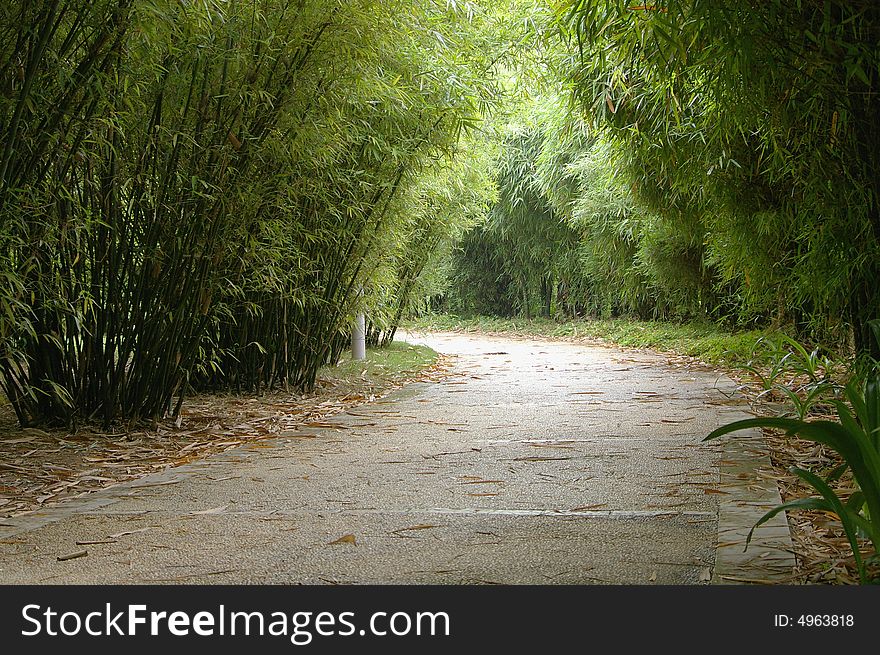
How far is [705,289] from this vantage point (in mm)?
8914

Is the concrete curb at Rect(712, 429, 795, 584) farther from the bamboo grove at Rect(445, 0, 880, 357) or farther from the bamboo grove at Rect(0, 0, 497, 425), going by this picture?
the bamboo grove at Rect(0, 0, 497, 425)

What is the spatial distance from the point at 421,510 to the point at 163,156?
2074mm

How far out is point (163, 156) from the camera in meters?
3.65

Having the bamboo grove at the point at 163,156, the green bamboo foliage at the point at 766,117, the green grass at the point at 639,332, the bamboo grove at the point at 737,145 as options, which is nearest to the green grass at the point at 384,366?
the green grass at the point at 639,332

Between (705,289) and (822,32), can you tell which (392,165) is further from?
(705,289)

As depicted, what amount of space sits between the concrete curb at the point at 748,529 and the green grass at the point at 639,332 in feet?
9.58

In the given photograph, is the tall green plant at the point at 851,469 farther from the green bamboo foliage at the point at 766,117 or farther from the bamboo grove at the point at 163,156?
the bamboo grove at the point at 163,156

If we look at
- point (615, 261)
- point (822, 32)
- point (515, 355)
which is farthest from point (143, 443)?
point (615, 261)

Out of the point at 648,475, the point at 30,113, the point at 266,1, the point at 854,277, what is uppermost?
the point at 266,1

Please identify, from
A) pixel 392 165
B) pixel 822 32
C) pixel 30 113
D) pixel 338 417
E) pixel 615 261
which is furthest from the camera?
pixel 615 261

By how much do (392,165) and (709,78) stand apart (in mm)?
2397

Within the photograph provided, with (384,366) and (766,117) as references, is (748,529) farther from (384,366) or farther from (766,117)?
(384,366)

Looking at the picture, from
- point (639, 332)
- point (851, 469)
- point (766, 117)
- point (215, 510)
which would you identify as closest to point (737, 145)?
point (766, 117)

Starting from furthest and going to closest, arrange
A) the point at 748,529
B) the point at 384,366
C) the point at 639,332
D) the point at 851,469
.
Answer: the point at 639,332 < the point at 384,366 < the point at 748,529 < the point at 851,469
